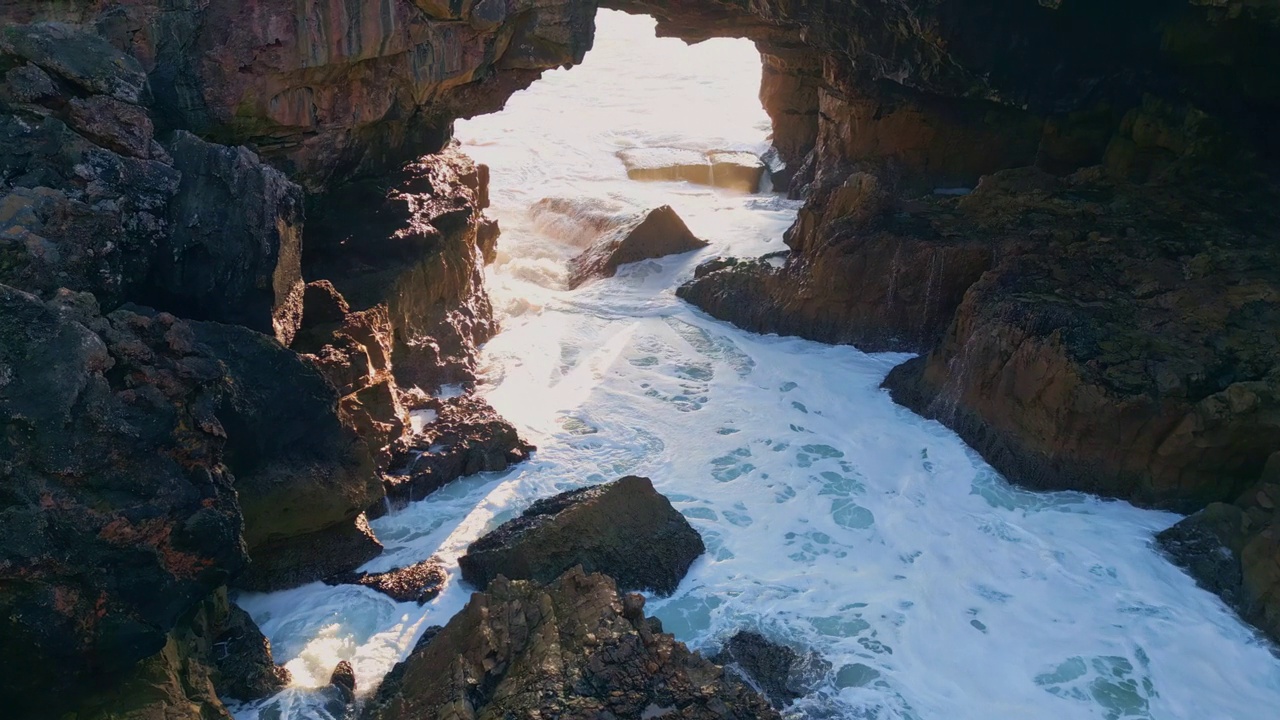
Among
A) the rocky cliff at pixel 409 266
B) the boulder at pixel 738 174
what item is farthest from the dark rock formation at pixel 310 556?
the boulder at pixel 738 174

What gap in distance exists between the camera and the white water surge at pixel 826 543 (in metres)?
7.87

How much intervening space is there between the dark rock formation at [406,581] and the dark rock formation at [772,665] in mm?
2459

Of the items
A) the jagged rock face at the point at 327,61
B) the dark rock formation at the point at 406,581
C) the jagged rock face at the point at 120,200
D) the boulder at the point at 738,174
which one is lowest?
the dark rock formation at the point at 406,581

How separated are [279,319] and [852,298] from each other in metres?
7.54

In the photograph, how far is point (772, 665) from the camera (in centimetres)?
782

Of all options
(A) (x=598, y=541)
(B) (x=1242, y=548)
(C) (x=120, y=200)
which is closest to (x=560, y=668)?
(A) (x=598, y=541)

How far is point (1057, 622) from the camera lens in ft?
28.1

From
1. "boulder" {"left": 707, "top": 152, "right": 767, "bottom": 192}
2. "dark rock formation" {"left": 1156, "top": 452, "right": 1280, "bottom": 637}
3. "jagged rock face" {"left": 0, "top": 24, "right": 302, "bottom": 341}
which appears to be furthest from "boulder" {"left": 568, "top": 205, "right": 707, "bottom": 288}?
"dark rock formation" {"left": 1156, "top": 452, "right": 1280, "bottom": 637}

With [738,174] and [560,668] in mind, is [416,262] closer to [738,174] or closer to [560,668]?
[560,668]

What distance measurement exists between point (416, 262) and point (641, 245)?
533cm

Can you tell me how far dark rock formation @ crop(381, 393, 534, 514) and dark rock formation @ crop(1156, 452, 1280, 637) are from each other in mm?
6310

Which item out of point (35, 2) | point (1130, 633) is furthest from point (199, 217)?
point (1130, 633)

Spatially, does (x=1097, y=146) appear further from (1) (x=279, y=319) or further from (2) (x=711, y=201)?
(1) (x=279, y=319)

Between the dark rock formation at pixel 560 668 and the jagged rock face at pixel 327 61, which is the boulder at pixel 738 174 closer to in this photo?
the jagged rock face at pixel 327 61
